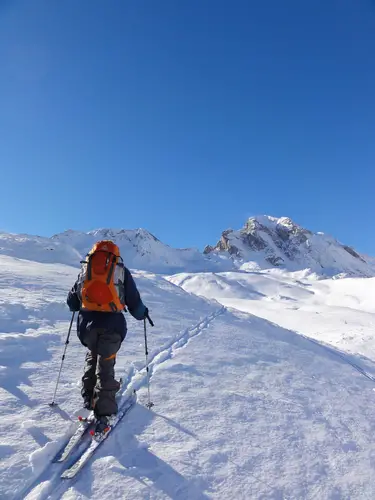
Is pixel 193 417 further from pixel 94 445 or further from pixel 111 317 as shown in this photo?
pixel 111 317

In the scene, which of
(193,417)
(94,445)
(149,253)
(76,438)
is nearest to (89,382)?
(76,438)

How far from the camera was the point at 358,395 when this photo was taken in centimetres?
694

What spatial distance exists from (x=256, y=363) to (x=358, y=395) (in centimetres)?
210

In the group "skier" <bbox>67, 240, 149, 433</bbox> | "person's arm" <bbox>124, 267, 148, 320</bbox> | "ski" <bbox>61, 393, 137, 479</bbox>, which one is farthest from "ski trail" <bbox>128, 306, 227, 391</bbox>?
"person's arm" <bbox>124, 267, 148, 320</bbox>

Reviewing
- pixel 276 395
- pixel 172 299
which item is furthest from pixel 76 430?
pixel 172 299

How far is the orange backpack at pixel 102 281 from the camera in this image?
173 inches

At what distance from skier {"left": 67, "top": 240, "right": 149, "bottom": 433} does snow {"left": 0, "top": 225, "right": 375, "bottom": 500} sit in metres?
0.42

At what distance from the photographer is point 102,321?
4.40m

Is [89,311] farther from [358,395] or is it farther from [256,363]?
[358,395]

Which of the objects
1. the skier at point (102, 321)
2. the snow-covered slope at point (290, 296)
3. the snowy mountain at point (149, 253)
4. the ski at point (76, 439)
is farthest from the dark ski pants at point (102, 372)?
the snowy mountain at point (149, 253)

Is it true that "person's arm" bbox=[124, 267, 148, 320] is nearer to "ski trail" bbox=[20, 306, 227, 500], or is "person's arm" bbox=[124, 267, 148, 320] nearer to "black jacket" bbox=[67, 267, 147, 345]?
"black jacket" bbox=[67, 267, 147, 345]

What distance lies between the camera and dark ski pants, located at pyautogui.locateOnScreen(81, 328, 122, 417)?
13.8 ft

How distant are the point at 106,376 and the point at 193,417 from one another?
52.2 inches

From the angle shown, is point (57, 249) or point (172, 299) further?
point (57, 249)
